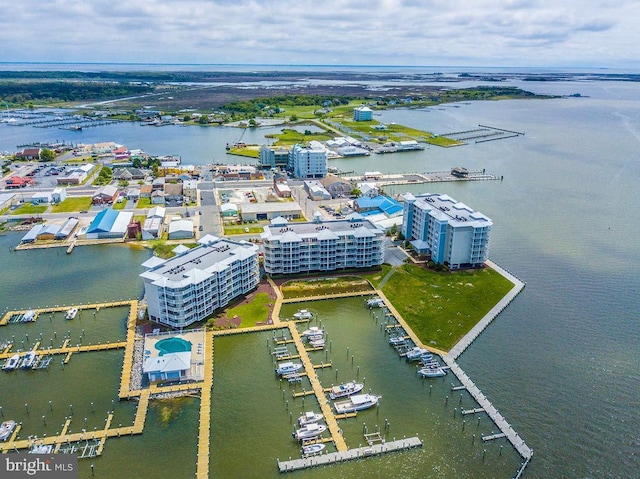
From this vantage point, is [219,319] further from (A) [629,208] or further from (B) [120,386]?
(A) [629,208]

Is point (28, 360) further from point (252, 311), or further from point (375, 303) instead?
point (375, 303)

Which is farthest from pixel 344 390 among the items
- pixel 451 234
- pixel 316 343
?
pixel 451 234

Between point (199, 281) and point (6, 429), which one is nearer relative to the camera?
point (6, 429)

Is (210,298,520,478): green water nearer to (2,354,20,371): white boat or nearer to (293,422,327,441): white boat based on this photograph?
(293,422,327,441): white boat

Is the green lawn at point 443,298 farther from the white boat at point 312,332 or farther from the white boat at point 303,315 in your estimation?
the white boat at point 303,315

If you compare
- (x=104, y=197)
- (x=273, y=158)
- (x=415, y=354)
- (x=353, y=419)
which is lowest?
(x=353, y=419)

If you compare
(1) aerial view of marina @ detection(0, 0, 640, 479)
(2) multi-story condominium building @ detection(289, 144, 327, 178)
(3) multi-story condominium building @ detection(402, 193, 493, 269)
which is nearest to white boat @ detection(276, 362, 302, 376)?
(1) aerial view of marina @ detection(0, 0, 640, 479)
